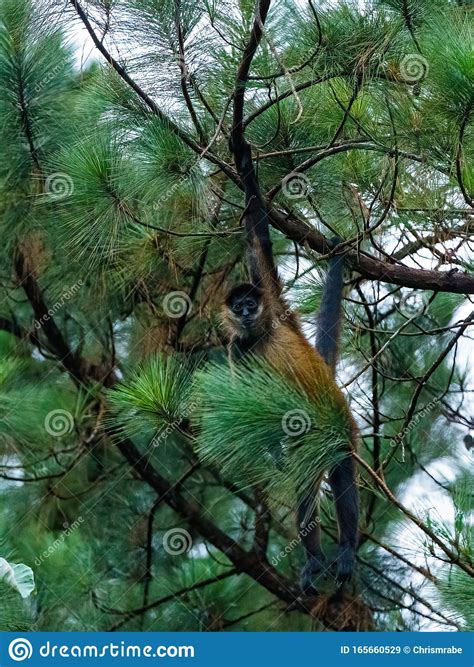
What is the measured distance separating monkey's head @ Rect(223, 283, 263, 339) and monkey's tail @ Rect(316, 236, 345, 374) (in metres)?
0.28

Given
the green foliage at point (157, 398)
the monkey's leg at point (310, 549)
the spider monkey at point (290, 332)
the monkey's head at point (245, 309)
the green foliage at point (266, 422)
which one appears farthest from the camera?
the monkey's head at point (245, 309)

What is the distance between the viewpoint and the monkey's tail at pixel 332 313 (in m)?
Answer: 3.87

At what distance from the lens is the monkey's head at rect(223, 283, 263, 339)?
13.9 feet

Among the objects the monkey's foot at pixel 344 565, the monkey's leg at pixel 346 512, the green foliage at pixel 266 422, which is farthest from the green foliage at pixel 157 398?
the monkey's foot at pixel 344 565

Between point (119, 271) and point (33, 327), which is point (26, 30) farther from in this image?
point (33, 327)

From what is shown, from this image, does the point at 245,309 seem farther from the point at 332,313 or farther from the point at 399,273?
the point at 399,273

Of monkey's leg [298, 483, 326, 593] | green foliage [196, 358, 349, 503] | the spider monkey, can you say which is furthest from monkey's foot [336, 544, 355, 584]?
green foliage [196, 358, 349, 503]

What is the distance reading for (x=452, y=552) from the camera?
3.11 meters

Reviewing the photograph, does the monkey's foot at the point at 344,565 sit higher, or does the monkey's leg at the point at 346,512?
the monkey's leg at the point at 346,512

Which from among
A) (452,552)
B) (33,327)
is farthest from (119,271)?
(452,552)

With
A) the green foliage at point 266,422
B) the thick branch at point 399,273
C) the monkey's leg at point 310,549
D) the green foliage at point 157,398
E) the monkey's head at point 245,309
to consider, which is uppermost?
the monkey's head at point 245,309

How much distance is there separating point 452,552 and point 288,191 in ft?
4.74

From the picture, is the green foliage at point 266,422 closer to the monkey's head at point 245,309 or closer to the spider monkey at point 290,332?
the spider monkey at point 290,332

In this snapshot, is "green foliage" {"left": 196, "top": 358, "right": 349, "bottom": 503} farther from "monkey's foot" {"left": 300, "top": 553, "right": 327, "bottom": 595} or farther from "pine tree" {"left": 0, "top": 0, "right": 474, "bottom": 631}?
"monkey's foot" {"left": 300, "top": 553, "right": 327, "bottom": 595}
